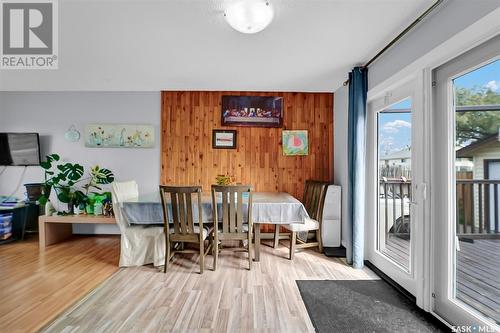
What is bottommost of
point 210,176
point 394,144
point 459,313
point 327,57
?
point 459,313

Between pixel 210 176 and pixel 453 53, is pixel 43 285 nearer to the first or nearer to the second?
pixel 210 176

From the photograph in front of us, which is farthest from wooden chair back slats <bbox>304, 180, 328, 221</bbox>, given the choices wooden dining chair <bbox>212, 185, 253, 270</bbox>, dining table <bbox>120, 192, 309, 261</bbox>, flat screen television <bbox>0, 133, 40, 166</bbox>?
flat screen television <bbox>0, 133, 40, 166</bbox>

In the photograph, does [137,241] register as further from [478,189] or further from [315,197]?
[478,189]

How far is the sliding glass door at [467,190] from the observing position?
166 centimetres

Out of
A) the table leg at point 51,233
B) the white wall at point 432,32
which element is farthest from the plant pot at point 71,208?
the white wall at point 432,32

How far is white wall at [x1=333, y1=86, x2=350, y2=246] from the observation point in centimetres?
359

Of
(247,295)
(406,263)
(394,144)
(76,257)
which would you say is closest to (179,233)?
(247,295)

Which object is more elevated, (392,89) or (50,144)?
(392,89)

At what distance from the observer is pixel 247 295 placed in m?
2.29

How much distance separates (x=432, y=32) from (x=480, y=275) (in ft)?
6.13

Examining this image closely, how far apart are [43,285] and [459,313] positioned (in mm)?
3603

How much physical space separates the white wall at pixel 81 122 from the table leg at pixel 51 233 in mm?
227

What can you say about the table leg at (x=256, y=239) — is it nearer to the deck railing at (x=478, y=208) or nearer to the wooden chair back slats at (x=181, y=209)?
the wooden chair back slats at (x=181, y=209)

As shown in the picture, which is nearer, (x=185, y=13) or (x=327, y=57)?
(x=185, y=13)
